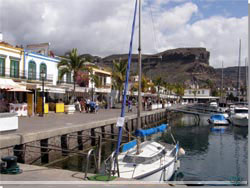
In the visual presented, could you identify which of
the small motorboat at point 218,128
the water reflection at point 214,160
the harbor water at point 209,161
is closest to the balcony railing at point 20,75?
the harbor water at point 209,161

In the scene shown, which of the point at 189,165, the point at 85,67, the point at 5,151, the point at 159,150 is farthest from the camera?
the point at 85,67

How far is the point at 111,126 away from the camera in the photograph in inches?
946

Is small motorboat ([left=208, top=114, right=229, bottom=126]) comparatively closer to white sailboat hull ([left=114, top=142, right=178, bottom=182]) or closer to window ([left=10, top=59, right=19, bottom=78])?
window ([left=10, top=59, right=19, bottom=78])

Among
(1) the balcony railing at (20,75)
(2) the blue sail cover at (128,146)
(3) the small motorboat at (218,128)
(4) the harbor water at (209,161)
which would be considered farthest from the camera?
(3) the small motorboat at (218,128)

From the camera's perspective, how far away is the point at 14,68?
29.9 m

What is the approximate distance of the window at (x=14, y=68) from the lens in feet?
96.6

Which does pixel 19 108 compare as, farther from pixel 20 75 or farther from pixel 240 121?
pixel 240 121

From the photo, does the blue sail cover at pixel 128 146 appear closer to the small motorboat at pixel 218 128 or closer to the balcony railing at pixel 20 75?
the balcony railing at pixel 20 75

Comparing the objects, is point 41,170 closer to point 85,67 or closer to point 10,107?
point 10,107

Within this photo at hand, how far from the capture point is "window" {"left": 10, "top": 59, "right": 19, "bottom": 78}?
29438 millimetres

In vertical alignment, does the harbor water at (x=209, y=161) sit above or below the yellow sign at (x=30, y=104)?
below

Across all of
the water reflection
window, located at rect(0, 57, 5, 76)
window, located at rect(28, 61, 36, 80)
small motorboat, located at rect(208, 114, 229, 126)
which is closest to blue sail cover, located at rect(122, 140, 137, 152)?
the water reflection

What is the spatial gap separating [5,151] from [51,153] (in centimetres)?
392

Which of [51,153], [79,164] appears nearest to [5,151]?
[51,153]
